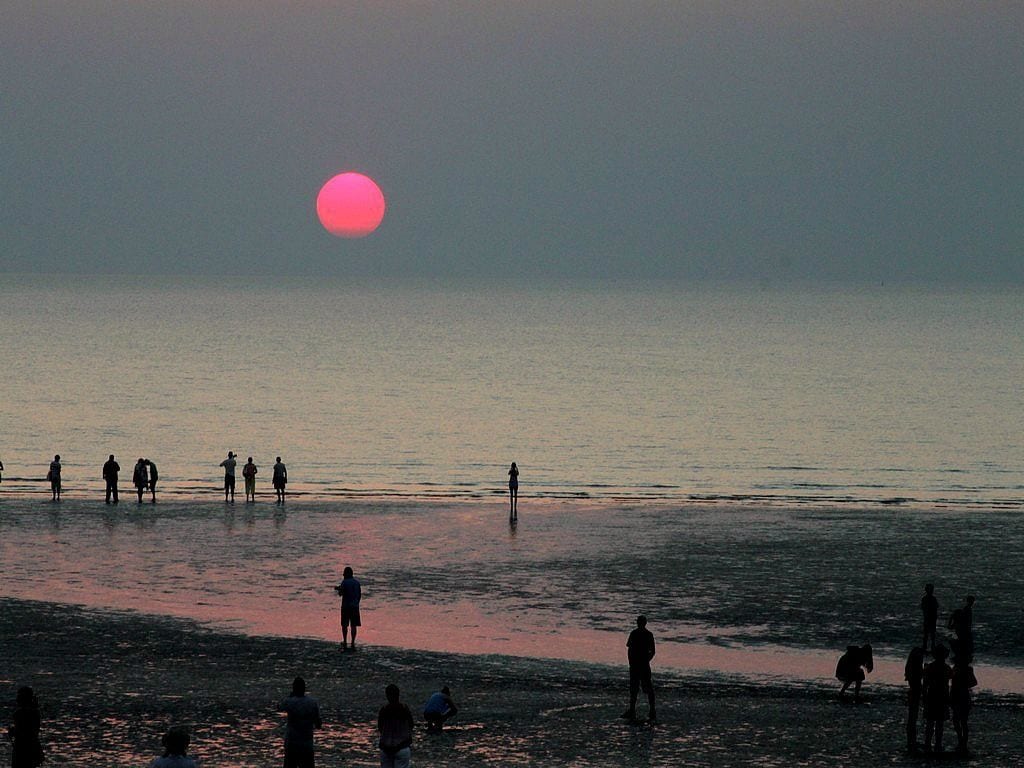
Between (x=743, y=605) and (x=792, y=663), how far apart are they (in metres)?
4.67

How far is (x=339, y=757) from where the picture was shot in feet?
63.7

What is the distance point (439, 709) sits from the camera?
2058cm

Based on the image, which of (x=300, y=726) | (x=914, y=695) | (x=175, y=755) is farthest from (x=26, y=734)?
(x=914, y=695)

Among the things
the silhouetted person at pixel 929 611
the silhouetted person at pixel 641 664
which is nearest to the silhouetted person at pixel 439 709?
the silhouetted person at pixel 641 664

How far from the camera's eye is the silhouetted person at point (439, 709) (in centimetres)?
2053

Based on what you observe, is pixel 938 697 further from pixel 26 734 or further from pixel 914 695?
pixel 26 734

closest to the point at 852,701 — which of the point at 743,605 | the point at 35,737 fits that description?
the point at 743,605

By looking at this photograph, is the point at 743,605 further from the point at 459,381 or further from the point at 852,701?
the point at 459,381

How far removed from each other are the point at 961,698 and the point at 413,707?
7983 mm

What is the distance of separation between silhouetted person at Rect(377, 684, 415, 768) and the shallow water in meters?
9.57

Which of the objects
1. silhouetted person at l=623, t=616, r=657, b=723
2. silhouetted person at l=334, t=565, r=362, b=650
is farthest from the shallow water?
silhouetted person at l=623, t=616, r=657, b=723

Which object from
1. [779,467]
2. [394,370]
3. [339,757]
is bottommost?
[339,757]

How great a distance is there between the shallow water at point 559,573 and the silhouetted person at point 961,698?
5066mm

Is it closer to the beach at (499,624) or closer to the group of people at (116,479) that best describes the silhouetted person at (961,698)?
the beach at (499,624)
